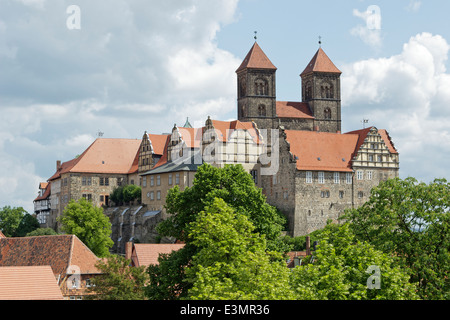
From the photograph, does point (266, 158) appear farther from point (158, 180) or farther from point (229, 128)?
point (158, 180)

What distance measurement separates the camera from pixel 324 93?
107 m

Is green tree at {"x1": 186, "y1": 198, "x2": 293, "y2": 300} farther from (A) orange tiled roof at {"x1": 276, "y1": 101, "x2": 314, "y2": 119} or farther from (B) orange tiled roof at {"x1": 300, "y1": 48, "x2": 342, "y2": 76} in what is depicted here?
(B) orange tiled roof at {"x1": 300, "y1": 48, "x2": 342, "y2": 76}

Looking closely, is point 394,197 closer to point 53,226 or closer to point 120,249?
point 120,249

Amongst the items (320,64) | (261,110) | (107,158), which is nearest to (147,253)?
(261,110)

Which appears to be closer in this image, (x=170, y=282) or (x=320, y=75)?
(x=170, y=282)

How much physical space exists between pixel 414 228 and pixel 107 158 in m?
78.5

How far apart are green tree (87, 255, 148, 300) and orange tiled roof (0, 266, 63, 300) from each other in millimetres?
5327

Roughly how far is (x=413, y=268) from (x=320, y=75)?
77.6 metres

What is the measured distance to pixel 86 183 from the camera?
104 metres

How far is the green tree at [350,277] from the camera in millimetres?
25469

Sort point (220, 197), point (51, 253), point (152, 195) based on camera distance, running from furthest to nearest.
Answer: point (152, 195), point (51, 253), point (220, 197)

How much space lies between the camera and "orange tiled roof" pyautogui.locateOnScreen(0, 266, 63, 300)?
131 feet

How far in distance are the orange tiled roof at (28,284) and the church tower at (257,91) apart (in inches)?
2442
